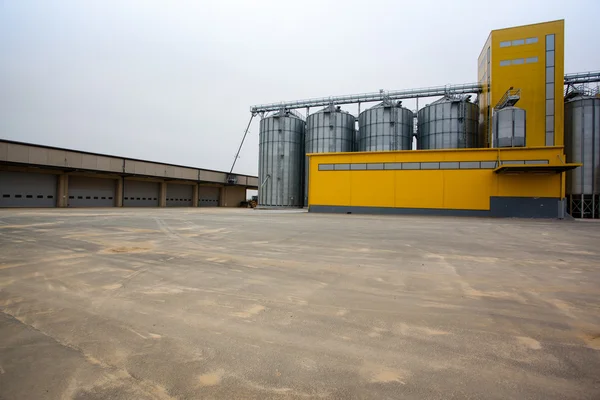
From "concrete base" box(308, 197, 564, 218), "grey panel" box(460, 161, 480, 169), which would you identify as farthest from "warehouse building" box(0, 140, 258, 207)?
"grey panel" box(460, 161, 480, 169)

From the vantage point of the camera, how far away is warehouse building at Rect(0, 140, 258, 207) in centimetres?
2695

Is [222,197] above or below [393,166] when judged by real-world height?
below

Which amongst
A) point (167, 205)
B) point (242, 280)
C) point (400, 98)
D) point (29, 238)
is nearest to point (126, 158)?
point (167, 205)

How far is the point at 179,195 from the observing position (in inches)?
1727

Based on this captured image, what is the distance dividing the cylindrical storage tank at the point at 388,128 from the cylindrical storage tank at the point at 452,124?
2176 mm

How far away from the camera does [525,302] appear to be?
3.67m

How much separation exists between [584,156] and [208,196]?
48764 mm

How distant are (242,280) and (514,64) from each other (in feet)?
116

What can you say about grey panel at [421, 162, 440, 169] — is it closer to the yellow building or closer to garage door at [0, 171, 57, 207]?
the yellow building

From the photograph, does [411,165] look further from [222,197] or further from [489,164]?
[222,197]

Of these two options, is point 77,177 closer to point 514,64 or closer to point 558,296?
point 558,296

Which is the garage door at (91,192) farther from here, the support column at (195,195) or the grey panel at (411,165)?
the grey panel at (411,165)

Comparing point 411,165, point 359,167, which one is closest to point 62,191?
point 359,167

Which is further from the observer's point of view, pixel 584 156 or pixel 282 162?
pixel 282 162
